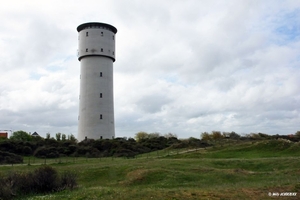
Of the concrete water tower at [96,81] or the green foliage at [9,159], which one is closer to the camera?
the green foliage at [9,159]

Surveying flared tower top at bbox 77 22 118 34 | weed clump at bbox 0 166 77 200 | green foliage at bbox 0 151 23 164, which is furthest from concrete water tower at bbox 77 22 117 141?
weed clump at bbox 0 166 77 200

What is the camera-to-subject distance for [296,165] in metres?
23.1

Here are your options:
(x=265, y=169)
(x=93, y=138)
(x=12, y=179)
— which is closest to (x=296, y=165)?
(x=265, y=169)

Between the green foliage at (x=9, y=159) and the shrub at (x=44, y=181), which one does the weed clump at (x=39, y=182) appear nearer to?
the shrub at (x=44, y=181)

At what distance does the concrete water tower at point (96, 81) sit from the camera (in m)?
48.2

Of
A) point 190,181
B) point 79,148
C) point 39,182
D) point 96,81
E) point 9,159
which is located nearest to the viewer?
point 39,182

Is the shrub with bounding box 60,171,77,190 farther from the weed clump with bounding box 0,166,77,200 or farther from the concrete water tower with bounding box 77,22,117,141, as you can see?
the concrete water tower with bounding box 77,22,117,141

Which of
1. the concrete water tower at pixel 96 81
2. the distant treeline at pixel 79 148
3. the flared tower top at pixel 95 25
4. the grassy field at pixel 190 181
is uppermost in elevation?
the flared tower top at pixel 95 25

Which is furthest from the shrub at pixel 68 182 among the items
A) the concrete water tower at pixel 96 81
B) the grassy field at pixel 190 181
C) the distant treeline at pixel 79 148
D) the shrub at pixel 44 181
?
the concrete water tower at pixel 96 81

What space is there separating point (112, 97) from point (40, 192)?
36.0m

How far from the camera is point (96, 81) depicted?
48.9 metres

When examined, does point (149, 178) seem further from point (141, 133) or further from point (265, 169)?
point (141, 133)

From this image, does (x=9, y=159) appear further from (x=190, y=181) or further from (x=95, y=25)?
(x=95, y=25)

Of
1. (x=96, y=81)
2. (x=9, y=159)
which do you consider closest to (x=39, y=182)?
(x=9, y=159)
